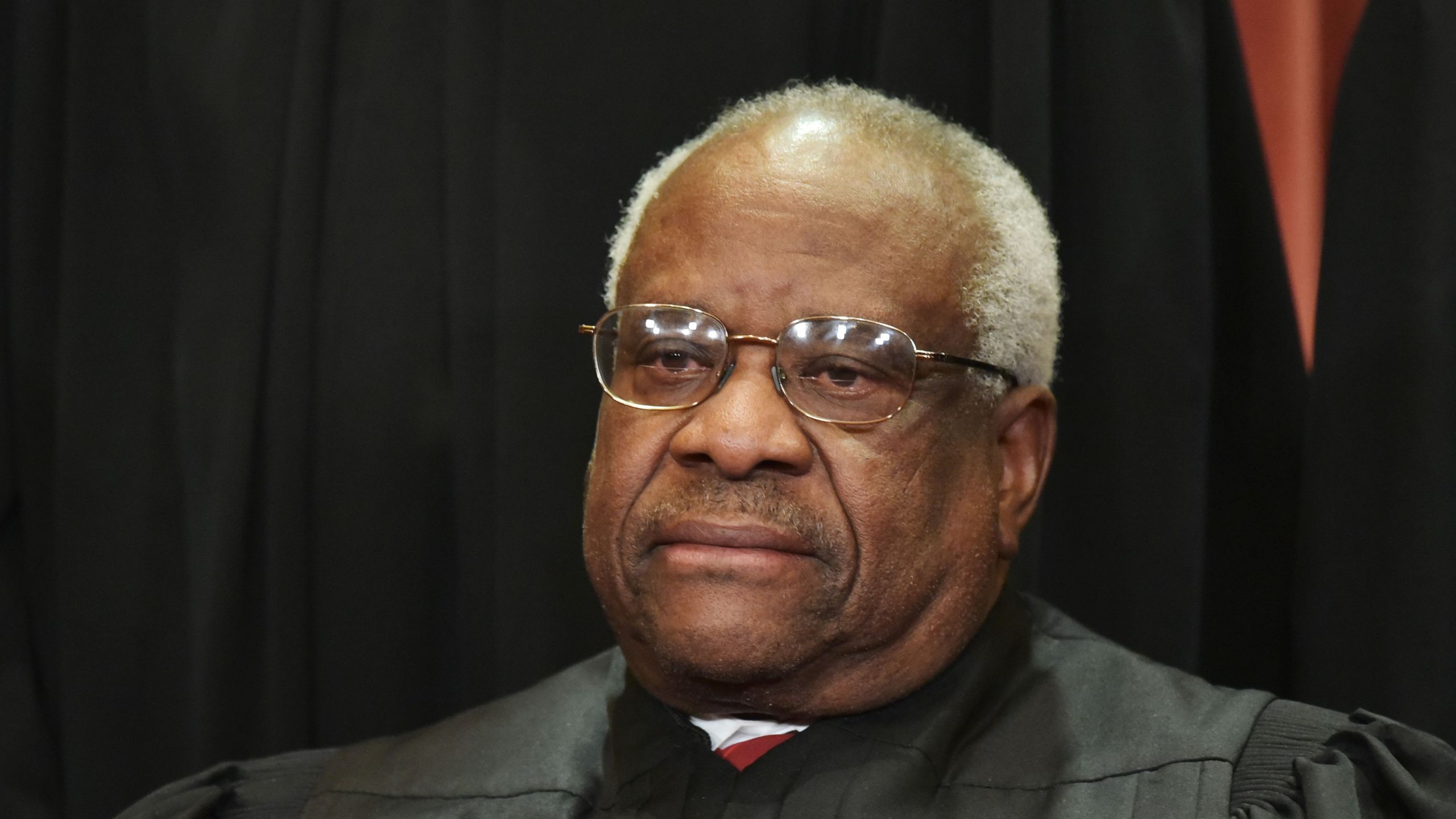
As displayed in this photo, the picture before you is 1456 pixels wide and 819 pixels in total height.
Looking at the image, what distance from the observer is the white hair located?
154 centimetres

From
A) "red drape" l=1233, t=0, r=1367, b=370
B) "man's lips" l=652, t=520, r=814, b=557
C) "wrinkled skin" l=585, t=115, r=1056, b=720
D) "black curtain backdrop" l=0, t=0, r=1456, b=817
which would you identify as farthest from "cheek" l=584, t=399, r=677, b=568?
"red drape" l=1233, t=0, r=1367, b=370

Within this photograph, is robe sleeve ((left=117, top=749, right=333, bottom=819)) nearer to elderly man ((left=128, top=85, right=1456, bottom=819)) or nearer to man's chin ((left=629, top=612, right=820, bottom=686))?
elderly man ((left=128, top=85, right=1456, bottom=819))

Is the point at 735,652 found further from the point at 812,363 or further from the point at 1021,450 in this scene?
the point at 1021,450

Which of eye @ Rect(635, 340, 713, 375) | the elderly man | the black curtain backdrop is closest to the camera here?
the elderly man

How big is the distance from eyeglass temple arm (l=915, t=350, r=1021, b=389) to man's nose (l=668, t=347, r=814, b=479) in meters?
0.16

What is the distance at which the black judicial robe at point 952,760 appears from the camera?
1.31 m

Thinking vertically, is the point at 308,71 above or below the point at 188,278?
above

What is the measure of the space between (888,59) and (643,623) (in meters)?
0.92

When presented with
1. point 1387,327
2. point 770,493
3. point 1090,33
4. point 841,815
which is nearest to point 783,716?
point 841,815

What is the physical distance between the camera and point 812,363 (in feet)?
4.69

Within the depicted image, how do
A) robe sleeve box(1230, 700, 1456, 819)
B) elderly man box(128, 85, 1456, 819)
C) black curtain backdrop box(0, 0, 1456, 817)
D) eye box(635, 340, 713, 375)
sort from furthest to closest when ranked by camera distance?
black curtain backdrop box(0, 0, 1456, 817), eye box(635, 340, 713, 375), elderly man box(128, 85, 1456, 819), robe sleeve box(1230, 700, 1456, 819)

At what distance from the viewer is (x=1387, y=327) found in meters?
1.72

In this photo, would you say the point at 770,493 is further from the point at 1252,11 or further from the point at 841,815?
the point at 1252,11

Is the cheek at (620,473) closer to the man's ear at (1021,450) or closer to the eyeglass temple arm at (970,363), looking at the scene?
the eyeglass temple arm at (970,363)
